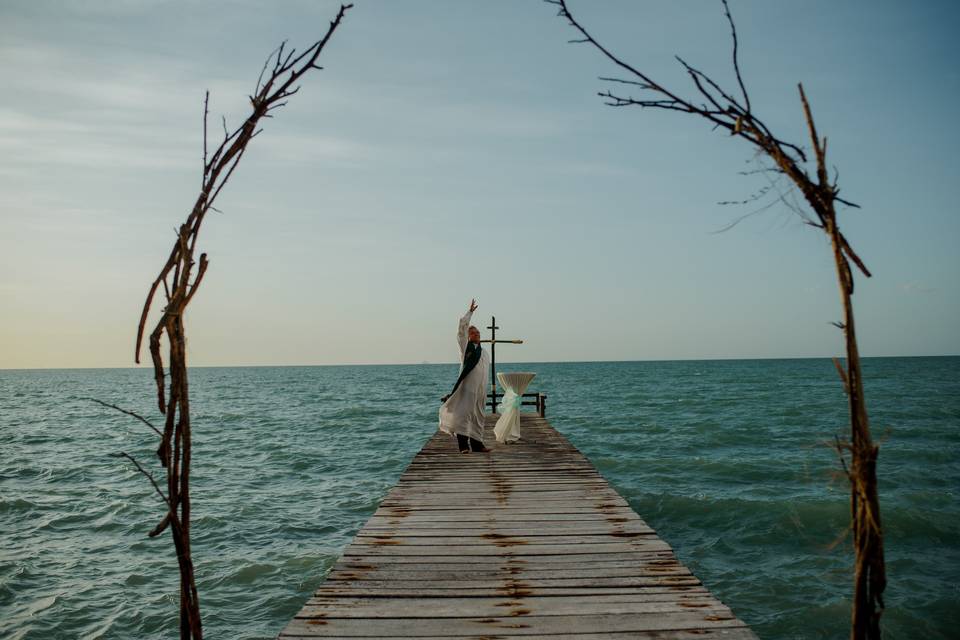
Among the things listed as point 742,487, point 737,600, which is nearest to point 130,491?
point 737,600

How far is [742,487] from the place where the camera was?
47.4 feet

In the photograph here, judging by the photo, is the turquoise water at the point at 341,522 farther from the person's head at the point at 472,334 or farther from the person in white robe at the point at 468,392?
the person's head at the point at 472,334

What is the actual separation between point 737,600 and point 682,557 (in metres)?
1.64

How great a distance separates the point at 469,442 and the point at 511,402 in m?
1.24

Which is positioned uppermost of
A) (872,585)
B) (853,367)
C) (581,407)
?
(853,367)

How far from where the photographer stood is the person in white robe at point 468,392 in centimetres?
945

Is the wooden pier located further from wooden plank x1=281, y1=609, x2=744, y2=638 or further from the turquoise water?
the turquoise water

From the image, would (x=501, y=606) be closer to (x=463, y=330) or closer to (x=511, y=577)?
(x=511, y=577)

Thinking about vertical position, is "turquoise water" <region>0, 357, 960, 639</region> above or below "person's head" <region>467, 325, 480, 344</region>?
below

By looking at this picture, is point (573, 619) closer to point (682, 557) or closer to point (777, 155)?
point (777, 155)

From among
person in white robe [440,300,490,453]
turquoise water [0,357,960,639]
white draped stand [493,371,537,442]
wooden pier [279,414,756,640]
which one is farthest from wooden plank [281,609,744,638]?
white draped stand [493,371,537,442]

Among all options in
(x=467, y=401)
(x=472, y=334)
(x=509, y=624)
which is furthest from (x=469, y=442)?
(x=509, y=624)

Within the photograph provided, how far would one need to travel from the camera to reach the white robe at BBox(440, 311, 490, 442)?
954cm

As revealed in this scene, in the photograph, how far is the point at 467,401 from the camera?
973cm
